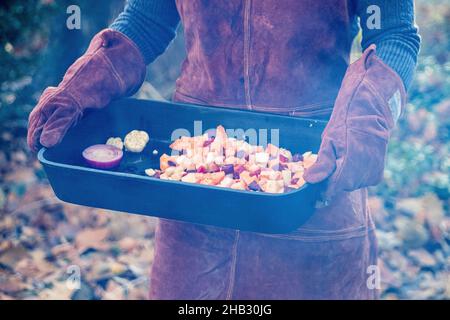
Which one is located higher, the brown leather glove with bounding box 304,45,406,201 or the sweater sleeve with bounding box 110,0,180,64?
the sweater sleeve with bounding box 110,0,180,64

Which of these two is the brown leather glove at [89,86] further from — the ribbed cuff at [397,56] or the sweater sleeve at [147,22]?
the ribbed cuff at [397,56]

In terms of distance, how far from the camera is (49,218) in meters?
3.08

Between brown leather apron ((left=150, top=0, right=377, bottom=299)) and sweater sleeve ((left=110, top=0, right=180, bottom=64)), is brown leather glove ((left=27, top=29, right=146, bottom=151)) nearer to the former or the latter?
sweater sleeve ((left=110, top=0, right=180, bottom=64))

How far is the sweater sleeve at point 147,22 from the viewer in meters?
1.70

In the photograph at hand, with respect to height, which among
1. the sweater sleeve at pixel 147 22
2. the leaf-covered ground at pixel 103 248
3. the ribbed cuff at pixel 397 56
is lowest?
the leaf-covered ground at pixel 103 248

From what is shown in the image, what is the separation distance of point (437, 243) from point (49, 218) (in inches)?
85.5

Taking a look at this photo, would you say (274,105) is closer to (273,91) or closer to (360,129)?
(273,91)

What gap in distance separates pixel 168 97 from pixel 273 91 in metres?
1.97

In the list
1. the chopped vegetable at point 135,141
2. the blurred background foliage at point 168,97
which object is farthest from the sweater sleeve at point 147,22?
the blurred background foliage at point 168,97

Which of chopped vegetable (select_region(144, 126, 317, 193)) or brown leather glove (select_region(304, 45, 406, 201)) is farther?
chopped vegetable (select_region(144, 126, 317, 193))

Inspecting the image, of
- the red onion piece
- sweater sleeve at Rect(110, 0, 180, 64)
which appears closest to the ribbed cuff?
sweater sleeve at Rect(110, 0, 180, 64)

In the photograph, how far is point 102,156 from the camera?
161 cm

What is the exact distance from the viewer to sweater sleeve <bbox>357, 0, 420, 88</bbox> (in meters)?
1.42
